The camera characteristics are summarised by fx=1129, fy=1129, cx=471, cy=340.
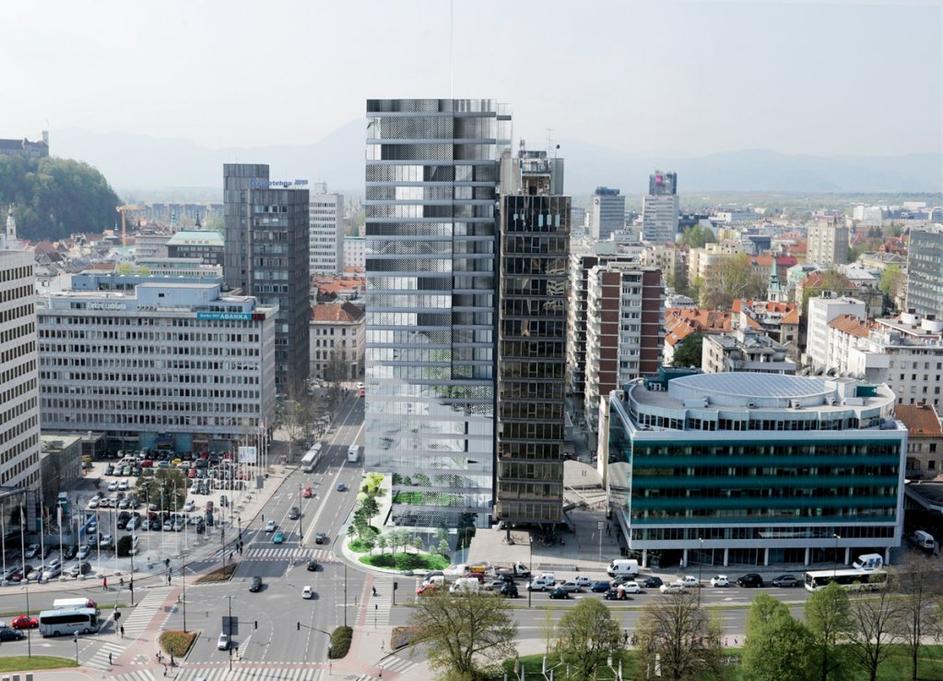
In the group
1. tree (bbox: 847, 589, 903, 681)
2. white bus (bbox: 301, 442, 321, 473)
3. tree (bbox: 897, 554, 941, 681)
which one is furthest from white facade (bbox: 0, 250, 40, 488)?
tree (bbox: 897, 554, 941, 681)

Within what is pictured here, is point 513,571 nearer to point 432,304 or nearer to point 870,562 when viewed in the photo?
point 432,304

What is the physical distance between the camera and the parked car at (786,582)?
35031 millimetres

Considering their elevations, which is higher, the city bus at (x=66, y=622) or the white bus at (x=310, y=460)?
the white bus at (x=310, y=460)

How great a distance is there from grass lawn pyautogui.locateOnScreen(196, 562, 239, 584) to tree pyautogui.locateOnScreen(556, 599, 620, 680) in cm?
1256

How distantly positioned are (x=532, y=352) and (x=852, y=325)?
27.2 m

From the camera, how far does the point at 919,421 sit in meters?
46.1

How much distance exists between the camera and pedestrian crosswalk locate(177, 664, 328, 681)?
2770cm

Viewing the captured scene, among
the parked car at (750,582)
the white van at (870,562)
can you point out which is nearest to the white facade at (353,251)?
the white van at (870,562)

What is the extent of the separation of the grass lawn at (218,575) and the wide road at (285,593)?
27 cm

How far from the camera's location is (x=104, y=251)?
107938mm

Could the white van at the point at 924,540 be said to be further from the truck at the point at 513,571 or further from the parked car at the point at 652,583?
the truck at the point at 513,571

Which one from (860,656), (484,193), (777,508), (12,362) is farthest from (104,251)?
(860,656)

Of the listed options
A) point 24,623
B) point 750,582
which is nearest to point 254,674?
point 24,623

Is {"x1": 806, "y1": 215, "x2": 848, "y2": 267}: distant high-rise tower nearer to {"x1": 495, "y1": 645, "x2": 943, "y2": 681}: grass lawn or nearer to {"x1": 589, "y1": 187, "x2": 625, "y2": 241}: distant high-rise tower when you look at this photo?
{"x1": 589, "y1": 187, "x2": 625, "y2": 241}: distant high-rise tower
